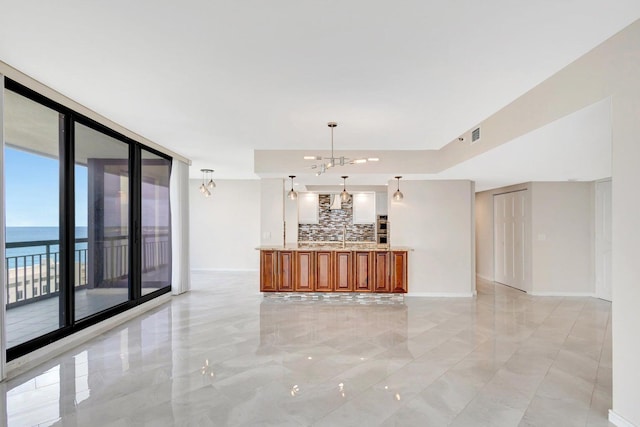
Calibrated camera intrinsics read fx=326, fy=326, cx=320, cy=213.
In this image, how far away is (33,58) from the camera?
8.93 feet

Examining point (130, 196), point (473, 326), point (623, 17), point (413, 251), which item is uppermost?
point (623, 17)

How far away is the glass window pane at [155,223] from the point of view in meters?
5.73

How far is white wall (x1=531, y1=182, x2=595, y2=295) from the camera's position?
6.58m

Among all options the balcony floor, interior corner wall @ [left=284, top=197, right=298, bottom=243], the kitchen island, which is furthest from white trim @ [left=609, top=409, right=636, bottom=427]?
interior corner wall @ [left=284, top=197, right=298, bottom=243]

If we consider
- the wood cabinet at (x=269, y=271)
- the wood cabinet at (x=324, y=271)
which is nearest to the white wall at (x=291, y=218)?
the wood cabinet at (x=269, y=271)

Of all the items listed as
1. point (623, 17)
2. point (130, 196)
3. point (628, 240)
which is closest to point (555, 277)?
point (628, 240)

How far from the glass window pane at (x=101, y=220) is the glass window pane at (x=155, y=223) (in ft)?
1.93

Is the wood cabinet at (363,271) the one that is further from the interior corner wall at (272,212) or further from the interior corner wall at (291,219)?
the interior corner wall at (291,219)

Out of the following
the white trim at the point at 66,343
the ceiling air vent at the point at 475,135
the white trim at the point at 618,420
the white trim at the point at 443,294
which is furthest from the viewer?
the white trim at the point at 443,294

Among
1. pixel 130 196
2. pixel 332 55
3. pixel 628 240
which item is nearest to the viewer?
pixel 628 240

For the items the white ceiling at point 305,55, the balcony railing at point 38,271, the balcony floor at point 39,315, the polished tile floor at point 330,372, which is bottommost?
the polished tile floor at point 330,372

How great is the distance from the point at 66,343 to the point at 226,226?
609 cm

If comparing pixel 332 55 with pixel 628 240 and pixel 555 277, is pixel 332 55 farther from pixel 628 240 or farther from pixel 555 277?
pixel 555 277

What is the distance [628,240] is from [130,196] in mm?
5919
